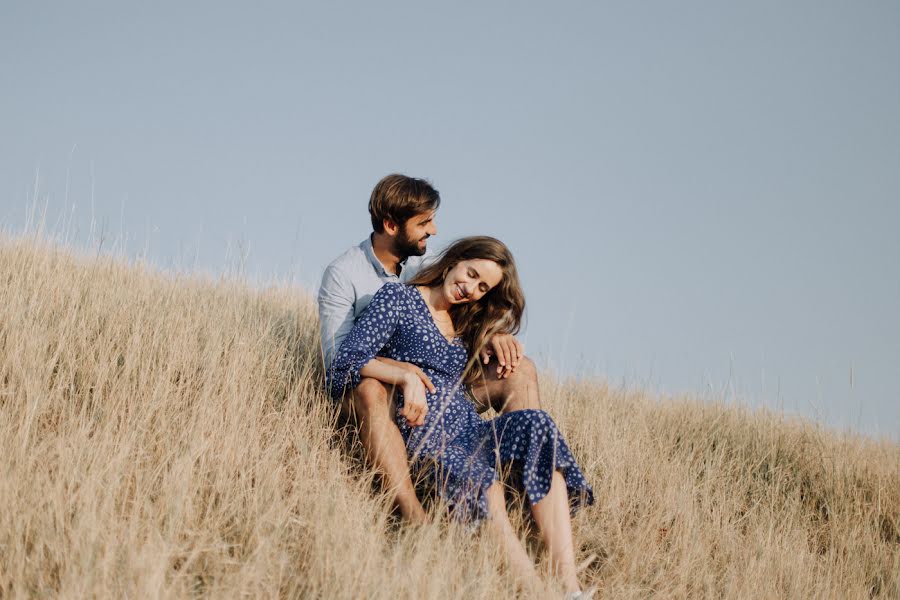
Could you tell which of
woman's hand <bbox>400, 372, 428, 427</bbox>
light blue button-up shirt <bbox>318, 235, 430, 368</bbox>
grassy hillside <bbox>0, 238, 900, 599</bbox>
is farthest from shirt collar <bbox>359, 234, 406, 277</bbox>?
woman's hand <bbox>400, 372, 428, 427</bbox>

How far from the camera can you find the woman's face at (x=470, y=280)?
359cm

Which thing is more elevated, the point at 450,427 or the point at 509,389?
the point at 509,389

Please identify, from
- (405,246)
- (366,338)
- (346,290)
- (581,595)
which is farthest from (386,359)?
(581,595)

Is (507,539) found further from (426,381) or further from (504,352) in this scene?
(504,352)

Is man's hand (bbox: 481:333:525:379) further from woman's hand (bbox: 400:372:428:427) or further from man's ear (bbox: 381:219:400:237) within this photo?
man's ear (bbox: 381:219:400:237)

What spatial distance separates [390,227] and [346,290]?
0.47 meters

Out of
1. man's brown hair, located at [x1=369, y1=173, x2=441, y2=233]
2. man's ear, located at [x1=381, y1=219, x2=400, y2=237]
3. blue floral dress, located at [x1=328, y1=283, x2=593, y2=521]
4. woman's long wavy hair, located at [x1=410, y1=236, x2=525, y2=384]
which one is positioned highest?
man's brown hair, located at [x1=369, y1=173, x2=441, y2=233]

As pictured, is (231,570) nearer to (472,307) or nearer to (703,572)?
(472,307)

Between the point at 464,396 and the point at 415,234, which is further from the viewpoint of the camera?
the point at 415,234

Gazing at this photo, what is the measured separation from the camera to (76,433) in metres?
2.95

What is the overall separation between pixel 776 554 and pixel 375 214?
2961 mm

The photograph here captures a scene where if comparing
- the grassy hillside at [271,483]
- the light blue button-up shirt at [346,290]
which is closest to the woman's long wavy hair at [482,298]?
the light blue button-up shirt at [346,290]

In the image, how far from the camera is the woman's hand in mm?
3102

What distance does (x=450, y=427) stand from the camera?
11.3 feet
